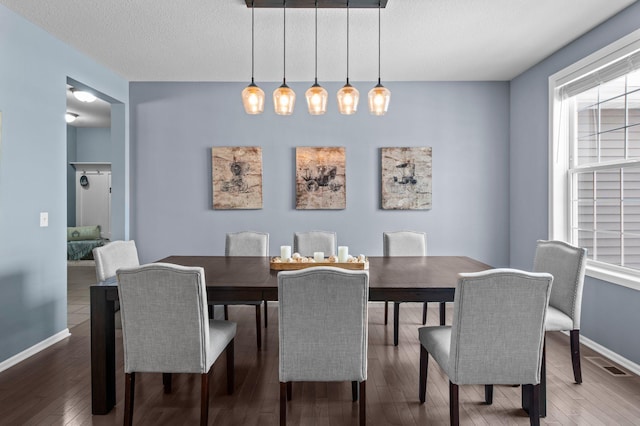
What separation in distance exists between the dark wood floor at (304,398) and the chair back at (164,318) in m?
0.42

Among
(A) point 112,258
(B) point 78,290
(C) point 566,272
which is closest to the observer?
(C) point 566,272

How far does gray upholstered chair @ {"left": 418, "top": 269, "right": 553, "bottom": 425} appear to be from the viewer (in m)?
1.79

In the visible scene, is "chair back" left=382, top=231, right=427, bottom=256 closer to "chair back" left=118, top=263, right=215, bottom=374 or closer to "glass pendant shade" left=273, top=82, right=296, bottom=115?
"glass pendant shade" left=273, top=82, right=296, bottom=115

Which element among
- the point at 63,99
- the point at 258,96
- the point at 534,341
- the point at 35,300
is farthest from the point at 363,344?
the point at 63,99

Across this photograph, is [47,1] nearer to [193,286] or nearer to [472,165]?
[193,286]

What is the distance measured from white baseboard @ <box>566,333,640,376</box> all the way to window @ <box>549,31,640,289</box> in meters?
0.56


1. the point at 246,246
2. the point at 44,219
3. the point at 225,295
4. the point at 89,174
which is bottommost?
the point at 225,295

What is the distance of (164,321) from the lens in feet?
6.39

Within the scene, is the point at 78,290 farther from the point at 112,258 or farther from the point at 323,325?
the point at 323,325

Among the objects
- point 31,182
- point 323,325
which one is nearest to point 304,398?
point 323,325

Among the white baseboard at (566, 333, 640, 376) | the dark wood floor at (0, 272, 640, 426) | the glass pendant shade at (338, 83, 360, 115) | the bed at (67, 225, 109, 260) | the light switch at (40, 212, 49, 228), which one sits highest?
the glass pendant shade at (338, 83, 360, 115)

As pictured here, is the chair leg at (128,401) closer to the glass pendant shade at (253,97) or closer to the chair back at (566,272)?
the glass pendant shade at (253,97)

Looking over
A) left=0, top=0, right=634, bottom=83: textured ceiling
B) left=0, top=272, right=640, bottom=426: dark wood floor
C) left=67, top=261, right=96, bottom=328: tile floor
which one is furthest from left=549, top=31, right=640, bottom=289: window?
left=67, top=261, right=96, bottom=328: tile floor

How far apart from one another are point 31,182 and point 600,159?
4.69 meters
